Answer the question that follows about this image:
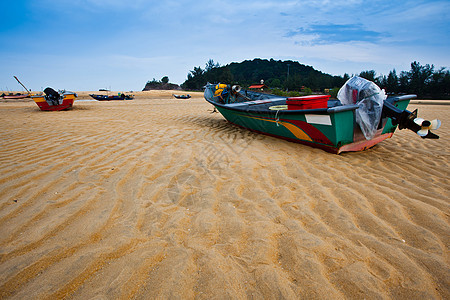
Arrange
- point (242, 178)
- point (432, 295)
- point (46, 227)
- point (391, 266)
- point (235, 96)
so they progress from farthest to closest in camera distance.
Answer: point (235, 96) < point (242, 178) < point (46, 227) < point (391, 266) < point (432, 295)

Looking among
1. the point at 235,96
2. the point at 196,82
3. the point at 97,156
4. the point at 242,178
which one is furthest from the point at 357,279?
the point at 196,82

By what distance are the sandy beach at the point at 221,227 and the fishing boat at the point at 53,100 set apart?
346 inches

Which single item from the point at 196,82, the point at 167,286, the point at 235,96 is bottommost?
the point at 167,286

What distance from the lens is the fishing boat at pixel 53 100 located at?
1040 centimetres

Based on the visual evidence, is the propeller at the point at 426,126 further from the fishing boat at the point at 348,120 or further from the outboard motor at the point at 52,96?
the outboard motor at the point at 52,96

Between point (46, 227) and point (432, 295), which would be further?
point (46, 227)

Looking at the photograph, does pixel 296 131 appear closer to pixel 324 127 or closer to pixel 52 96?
pixel 324 127

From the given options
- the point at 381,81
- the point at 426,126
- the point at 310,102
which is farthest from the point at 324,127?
the point at 381,81

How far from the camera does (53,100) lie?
10.5 metres

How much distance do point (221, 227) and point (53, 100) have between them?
12597 millimetres

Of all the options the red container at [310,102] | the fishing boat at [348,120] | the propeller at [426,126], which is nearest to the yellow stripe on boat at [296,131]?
the fishing boat at [348,120]

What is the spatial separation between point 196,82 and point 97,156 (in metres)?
71.9

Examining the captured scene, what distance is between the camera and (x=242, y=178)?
9.32 feet

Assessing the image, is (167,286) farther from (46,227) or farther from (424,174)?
(424,174)
